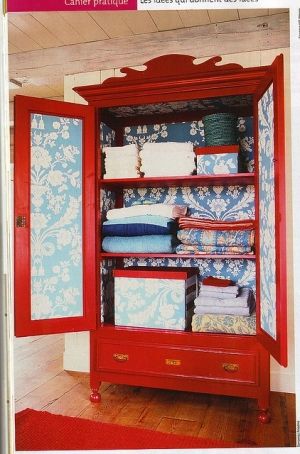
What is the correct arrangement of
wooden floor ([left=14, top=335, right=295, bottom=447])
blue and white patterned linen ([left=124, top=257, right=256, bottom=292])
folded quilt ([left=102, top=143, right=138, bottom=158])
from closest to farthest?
1. wooden floor ([left=14, top=335, right=295, bottom=447])
2. folded quilt ([left=102, top=143, right=138, bottom=158])
3. blue and white patterned linen ([left=124, top=257, right=256, bottom=292])

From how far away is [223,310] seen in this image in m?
1.90

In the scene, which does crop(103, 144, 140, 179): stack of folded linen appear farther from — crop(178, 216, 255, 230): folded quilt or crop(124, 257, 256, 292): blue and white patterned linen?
crop(124, 257, 256, 292): blue and white patterned linen

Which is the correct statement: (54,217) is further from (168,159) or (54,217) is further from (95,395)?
(95,395)

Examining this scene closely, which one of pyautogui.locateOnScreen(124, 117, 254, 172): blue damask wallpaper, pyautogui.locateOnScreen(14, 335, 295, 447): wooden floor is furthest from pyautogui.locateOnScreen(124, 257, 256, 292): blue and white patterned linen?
pyautogui.locateOnScreen(14, 335, 295, 447): wooden floor

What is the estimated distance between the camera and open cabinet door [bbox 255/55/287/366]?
1.39 m

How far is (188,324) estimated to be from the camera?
78.4 inches

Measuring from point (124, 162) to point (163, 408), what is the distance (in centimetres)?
116

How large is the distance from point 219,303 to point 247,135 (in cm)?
87

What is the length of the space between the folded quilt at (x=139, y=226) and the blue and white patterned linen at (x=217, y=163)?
283mm

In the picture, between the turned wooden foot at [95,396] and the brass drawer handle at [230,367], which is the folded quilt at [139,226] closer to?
the brass drawer handle at [230,367]

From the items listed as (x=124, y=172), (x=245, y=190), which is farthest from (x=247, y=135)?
(x=124, y=172)

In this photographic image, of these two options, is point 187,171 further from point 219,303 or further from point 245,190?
point 219,303

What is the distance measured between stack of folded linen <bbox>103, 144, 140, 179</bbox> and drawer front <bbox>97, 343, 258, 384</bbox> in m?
0.82

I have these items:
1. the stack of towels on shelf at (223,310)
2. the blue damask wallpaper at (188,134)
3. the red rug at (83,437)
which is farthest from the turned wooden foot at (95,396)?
the blue damask wallpaper at (188,134)
